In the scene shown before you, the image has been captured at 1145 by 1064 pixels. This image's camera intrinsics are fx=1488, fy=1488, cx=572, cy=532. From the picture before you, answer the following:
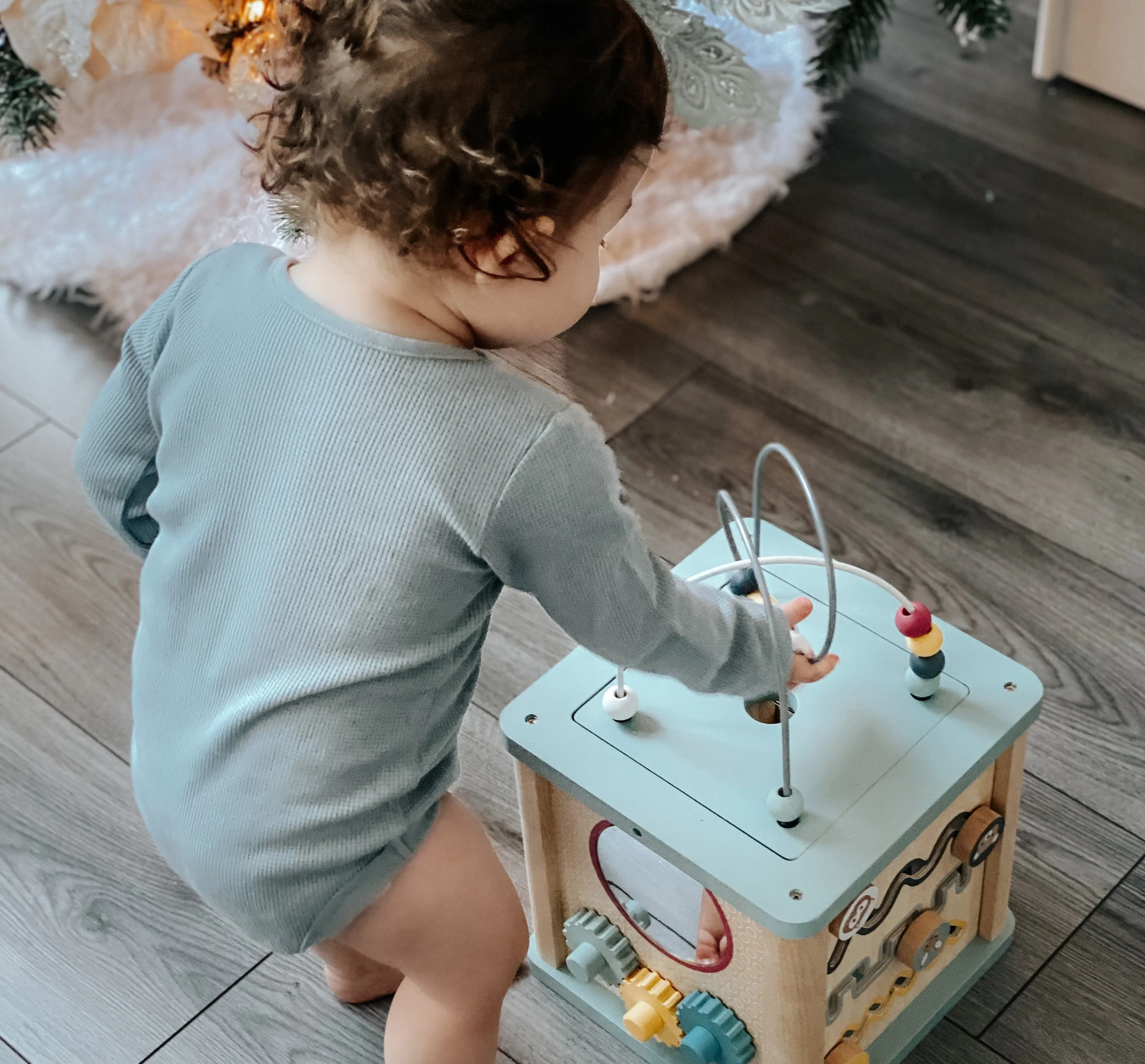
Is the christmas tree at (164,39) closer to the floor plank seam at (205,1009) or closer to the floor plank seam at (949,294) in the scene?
the floor plank seam at (949,294)

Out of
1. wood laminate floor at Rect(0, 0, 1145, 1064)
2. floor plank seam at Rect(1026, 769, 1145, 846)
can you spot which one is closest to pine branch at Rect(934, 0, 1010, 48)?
wood laminate floor at Rect(0, 0, 1145, 1064)

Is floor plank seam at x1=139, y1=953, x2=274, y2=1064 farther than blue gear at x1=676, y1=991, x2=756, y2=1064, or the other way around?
floor plank seam at x1=139, y1=953, x2=274, y2=1064

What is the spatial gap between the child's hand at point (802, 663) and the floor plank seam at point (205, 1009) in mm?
452

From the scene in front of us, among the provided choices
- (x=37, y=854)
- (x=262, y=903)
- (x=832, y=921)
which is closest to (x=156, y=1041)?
(x=37, y=854)

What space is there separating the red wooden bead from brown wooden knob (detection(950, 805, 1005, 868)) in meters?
0.14

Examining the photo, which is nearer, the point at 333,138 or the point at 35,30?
the point at 333,138

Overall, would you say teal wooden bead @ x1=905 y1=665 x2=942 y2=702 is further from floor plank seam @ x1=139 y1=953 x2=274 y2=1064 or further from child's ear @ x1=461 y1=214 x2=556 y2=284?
floor plank seam @ x1=139 y1=953 x2=274 y2=1064

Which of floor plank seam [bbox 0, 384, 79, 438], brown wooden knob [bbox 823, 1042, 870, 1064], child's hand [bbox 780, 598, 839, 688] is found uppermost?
child's hand [bbox 780, 598, 839, 688]

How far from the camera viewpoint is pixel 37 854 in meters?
1.12

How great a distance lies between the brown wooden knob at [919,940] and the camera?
893mm

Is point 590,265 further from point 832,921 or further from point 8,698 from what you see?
point 8,698

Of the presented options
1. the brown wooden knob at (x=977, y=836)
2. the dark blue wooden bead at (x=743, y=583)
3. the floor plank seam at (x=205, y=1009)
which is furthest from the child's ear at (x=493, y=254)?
the floor plank seam at (x=205, y=1009)

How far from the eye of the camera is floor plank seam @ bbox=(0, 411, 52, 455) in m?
1.42

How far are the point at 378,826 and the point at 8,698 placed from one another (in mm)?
604
